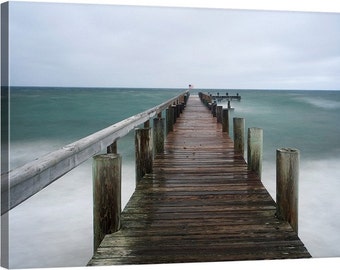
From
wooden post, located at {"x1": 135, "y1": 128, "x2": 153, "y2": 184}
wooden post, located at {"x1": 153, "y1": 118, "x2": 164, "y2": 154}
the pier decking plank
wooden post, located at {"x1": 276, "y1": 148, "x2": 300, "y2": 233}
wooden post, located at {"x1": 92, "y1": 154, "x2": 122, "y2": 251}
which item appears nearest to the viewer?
the pier decking plank

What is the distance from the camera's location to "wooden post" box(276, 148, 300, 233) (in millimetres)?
2215

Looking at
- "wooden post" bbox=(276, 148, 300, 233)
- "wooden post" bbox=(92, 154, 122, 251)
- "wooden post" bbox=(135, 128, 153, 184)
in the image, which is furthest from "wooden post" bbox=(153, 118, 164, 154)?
"wooden post" bbox=(92, 154, 122, 251)

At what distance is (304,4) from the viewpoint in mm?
3129

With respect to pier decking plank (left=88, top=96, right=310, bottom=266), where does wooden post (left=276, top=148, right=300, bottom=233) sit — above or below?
above

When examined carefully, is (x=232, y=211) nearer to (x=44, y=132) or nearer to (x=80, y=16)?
(x=80, y=16)

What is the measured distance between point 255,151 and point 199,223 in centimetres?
176

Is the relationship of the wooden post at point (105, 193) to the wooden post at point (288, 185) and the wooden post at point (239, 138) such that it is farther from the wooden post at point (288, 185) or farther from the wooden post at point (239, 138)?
the wooden post at point (239, 138)

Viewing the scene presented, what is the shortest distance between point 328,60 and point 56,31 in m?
6.73

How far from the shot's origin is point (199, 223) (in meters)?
2.17

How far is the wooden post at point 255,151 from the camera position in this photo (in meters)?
3.59

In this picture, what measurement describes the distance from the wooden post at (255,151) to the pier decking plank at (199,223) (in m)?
0.12

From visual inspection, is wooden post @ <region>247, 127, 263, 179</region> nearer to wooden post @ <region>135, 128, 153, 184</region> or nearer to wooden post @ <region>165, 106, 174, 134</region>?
wooden post @ <region>135, 128, 153, 184</region>

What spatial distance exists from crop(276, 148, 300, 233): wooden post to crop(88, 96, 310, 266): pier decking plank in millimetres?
95

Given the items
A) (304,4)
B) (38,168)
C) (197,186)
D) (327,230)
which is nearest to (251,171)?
(197,186)
